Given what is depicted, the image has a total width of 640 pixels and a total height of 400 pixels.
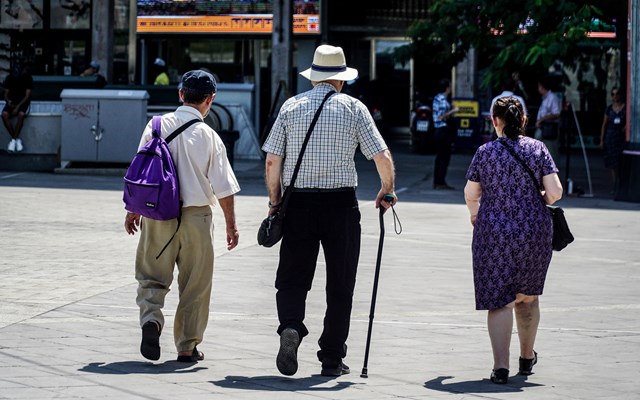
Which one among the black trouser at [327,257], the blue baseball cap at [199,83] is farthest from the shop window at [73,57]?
the black trouser at [327,257]

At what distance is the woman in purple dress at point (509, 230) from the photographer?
6969 millimetres

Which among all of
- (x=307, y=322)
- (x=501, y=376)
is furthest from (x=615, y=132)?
(x=501, y=376)

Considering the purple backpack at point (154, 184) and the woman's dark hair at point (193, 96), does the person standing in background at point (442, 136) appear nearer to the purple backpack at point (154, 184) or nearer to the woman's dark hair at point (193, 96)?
the woman's dark hair at point (193, 96)

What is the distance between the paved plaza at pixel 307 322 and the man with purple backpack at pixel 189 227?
293mm

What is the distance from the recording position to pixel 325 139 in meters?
6.91

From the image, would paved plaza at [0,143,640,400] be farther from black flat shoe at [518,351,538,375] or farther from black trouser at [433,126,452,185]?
black trouser at [433,126,452,185]

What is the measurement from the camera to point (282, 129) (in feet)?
22.9

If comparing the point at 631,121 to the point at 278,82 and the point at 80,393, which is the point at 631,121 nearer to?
the point at 278,82

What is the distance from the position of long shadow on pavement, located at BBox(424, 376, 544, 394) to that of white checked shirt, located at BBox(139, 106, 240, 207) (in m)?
1.54

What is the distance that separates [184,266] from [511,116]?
201 cm

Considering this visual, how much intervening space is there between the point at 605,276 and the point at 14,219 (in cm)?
661

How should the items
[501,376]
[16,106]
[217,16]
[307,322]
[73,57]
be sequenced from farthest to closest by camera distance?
[73,57] → [217,16] → [16,106] → [307,322] → [501,376]

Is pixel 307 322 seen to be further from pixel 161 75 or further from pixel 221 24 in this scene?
pixel 221 24

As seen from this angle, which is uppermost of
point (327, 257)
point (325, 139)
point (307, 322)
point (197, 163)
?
point (325, 139)
